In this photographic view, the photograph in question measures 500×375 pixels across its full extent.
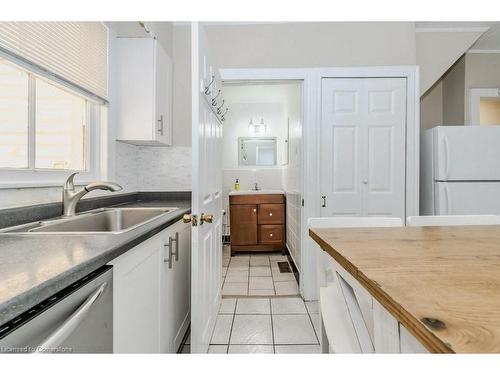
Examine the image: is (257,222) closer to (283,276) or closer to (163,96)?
(283,276)

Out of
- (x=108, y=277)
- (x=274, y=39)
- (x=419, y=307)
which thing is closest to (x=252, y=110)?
(x=274, y=39)

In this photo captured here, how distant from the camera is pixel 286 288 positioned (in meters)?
2.93

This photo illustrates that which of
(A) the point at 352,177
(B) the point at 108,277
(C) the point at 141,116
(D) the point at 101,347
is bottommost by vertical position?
(D) the point at 101,347

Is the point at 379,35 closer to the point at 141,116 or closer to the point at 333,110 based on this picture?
the point at 333,110

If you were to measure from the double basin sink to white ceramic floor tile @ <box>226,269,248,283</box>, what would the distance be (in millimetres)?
1503

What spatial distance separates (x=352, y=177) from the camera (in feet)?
8.78

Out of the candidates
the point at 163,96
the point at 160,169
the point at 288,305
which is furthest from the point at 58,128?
the point at 288,305

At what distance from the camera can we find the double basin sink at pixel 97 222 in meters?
1.26

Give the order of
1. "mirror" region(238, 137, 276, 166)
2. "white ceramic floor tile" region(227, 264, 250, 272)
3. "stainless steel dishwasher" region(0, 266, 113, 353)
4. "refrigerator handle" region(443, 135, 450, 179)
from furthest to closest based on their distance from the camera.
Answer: "mirror" region(238, 137, 276, 166), "white ceramic floor tile" region(227, 264, 250, 272), "refrigerator handle" region(443, 135, 450, 179), "stainless steel dishwasher" region(0, 266, 113, 353)

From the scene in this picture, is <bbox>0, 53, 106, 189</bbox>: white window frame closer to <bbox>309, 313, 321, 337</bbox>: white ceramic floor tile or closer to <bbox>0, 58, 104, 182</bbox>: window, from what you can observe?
<bbox>0, 58, 104, 182</bbox>: window

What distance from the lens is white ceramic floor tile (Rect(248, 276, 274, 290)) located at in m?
2.95

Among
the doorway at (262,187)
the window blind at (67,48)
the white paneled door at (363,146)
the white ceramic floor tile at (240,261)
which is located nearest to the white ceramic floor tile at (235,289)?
the doorway at (262,187)

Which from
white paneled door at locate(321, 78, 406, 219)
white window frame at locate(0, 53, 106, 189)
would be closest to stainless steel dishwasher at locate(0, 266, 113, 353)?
white window frame at locate(0, 53, 106, 189)
